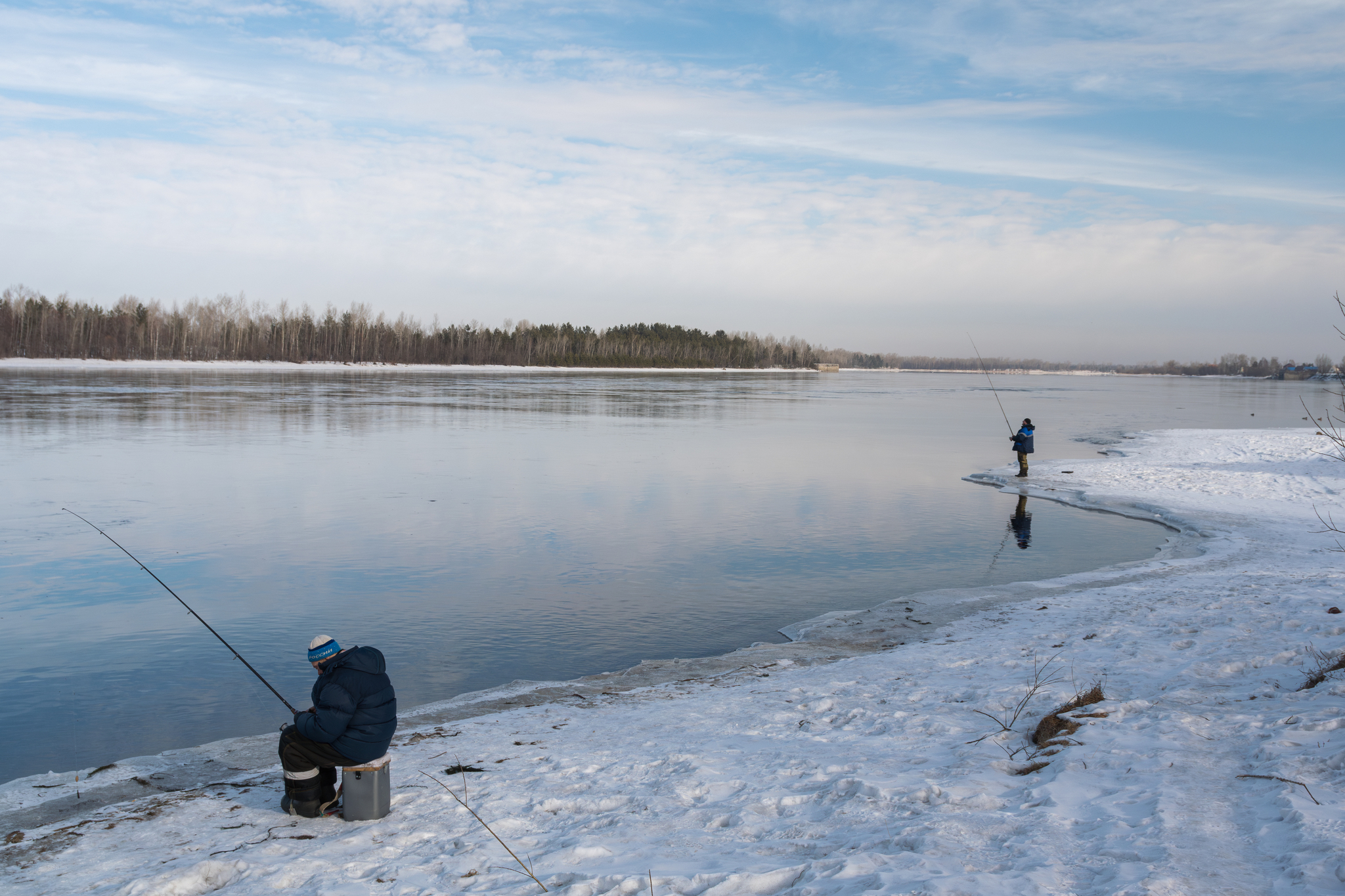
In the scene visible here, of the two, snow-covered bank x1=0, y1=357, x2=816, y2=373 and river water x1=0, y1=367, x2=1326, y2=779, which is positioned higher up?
snow-covered bank x1=0, y1=357, x2=816, y2=373

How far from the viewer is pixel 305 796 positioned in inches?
200

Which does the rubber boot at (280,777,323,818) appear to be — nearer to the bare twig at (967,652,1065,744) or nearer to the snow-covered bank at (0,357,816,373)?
the bare twig at (967,652,1065,744)

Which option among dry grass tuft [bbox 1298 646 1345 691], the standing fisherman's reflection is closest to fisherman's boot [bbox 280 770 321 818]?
dry grass tuft [bbox 1298 646 1345 691]

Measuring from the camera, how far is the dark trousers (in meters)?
4.95

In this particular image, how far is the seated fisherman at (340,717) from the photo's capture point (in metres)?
4.88

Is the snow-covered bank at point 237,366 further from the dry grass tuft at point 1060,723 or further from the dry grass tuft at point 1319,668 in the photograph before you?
the dry grass tuft at point 1319,668

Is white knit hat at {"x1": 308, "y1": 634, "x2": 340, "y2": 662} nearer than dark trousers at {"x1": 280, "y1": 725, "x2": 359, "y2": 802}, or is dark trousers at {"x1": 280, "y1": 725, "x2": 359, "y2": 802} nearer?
white knit hat at {"x1": 308, "y1": 634, "x2": 340, "y2": 662}

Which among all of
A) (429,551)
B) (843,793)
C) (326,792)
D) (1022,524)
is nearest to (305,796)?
(326,792)

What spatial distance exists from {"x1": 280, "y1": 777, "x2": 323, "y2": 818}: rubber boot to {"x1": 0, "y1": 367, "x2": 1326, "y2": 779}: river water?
217cm

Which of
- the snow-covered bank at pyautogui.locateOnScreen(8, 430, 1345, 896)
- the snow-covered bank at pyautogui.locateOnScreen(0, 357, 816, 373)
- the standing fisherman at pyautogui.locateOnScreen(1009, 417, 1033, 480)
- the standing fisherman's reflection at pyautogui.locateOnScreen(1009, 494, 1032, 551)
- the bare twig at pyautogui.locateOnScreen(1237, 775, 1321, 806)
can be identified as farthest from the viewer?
the snow-covered bank at pyautogui.locateOnScreen(0, 357, 816, 373)

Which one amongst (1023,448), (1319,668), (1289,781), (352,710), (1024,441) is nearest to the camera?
(1289,781)

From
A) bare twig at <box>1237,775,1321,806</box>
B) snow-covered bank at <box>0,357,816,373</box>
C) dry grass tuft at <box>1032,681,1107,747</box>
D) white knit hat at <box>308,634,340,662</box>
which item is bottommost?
dry grass tuft at <box>1032,681,1107,747</box>

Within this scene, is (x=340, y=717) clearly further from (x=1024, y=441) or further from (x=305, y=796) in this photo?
(x=1024, y=441)

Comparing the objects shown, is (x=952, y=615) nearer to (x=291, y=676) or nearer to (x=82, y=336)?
(x=291, y=676)
